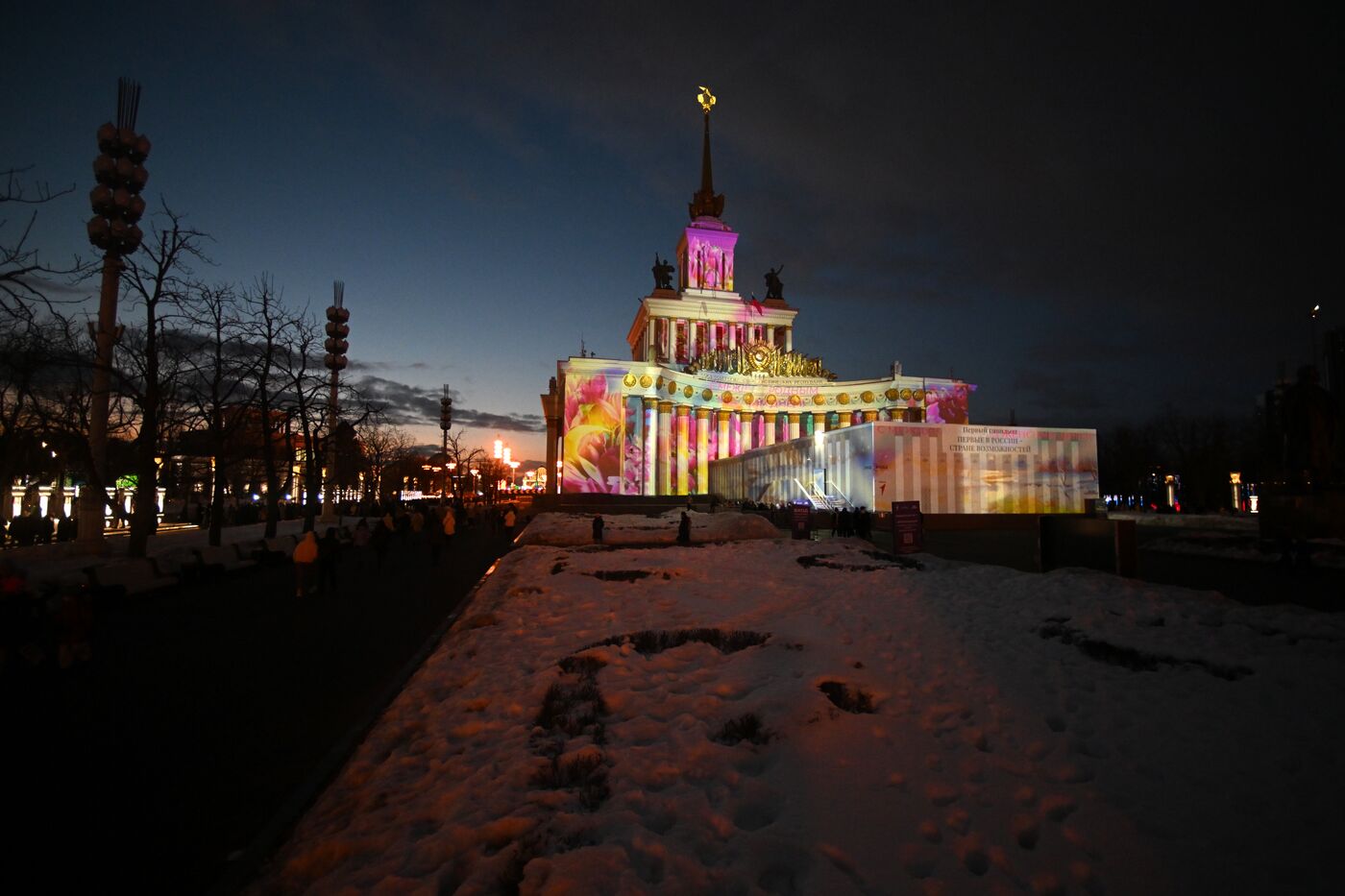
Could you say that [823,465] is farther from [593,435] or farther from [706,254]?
[706,254]

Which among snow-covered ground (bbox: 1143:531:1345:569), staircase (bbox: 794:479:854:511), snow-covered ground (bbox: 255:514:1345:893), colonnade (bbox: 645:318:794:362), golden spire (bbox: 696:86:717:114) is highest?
golden spire (bbox: 696:86:717:114)

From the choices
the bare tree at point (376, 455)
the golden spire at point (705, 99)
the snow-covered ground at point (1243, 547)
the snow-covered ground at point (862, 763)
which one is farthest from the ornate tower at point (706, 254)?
the snow-covered ground at point (862, 763)

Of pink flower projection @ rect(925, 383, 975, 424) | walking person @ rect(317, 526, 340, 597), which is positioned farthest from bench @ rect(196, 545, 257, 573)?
pink flower projection @ rect(925, 383, 975, 424)

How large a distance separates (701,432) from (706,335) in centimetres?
1821

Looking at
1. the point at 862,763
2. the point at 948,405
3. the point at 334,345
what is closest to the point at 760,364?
the point at 948,405

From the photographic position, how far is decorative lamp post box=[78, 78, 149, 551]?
15.7m

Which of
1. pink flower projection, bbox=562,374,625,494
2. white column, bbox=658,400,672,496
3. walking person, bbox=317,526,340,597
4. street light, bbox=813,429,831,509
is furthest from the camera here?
white column, bbox=658,400,672,496

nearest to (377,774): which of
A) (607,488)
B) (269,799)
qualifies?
(269,799)

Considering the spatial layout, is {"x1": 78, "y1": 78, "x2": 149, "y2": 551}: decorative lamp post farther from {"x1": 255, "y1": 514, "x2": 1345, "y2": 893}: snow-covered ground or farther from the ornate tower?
the ornate tower

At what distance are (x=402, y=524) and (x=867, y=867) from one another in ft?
92.5

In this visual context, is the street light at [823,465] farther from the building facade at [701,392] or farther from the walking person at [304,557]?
the walking person at [304,557]

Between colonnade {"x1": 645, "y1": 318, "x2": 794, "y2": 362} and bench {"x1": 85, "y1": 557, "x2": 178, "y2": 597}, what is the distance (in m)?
60.7

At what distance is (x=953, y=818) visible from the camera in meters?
3.75

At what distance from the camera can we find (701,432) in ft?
208
